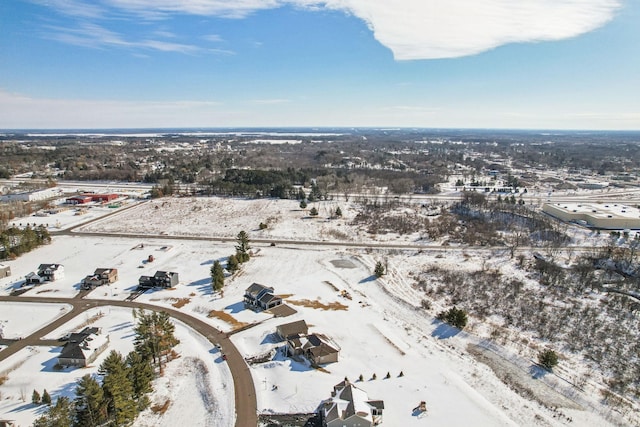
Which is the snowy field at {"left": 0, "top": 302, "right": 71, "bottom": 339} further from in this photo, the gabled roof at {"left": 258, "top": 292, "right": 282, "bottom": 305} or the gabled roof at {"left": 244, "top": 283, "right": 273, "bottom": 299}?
the gabled roof at {"left": 258, "top": 292, "right": 282, "bottom": 305}

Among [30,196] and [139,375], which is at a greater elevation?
[30,196]

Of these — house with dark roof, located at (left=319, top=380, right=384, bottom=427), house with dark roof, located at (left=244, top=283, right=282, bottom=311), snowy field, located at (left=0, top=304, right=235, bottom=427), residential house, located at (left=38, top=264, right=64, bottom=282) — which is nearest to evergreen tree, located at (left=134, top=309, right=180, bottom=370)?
snowy field, located at (left=0, top=304, right=235, bottom=427)

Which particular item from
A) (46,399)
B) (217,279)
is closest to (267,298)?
(217,279)

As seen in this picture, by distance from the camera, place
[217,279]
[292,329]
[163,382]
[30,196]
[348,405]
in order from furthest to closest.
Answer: [30,196] → [217,279] → [292,329] → [163,382] → [348,405]

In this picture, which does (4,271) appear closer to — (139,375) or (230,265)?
(230,265)

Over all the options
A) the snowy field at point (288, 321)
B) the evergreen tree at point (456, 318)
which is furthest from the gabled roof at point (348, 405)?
the evergreen tree at point (456, 318)

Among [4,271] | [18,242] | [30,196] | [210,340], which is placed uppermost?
[30,196]
